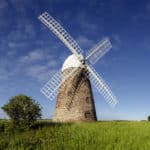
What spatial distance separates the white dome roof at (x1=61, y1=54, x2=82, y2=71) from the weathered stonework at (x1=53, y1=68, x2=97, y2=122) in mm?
445

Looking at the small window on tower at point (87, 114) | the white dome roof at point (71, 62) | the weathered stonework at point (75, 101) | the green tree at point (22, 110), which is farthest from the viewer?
the white dome roof at point (71, 62)

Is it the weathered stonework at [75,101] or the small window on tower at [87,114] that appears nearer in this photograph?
the weathered stonework at [75,101]

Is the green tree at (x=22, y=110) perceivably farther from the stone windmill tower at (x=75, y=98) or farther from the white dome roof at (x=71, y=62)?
the white dome roof at (x=71, y=62)

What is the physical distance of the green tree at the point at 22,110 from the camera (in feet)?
76.2

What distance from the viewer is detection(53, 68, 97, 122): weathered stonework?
91.2ft

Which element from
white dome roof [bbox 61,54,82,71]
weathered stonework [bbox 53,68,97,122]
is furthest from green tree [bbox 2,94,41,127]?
white dome roof [bbox 61,54,82,71]

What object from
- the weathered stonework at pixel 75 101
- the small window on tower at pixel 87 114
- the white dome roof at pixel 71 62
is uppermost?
the white dome roof at pixel 71 62

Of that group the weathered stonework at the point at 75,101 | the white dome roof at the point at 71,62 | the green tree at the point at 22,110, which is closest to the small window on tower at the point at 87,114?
the weathered stonework at the point at 75,101

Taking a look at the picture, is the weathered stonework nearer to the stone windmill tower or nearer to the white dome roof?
the stone windmill tower

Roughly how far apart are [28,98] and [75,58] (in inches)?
275

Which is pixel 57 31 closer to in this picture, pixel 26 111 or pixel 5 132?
pixel 26 111

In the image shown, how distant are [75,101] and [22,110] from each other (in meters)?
5.85

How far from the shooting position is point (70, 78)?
28.3 metres

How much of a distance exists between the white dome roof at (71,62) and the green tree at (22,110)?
6213 millimetres
